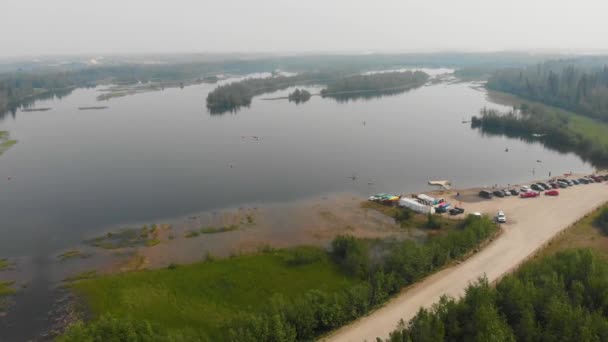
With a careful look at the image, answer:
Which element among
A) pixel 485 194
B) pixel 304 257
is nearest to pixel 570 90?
pixel 485 194

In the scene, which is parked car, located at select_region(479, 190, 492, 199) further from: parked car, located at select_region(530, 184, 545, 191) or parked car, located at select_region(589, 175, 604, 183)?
parked car, located at select_region(589, 175, 604, 183)

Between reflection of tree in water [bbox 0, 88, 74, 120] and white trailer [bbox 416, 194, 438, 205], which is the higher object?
reflection of tree in water [bbox 0, 88, 74, 120]

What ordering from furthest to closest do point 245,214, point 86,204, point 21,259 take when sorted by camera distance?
point 86,204 → point 245,214 → point 21,259

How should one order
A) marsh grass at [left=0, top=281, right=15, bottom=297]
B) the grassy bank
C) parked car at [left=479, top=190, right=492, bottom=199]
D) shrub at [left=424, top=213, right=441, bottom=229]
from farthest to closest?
the grassy bank
parked car at [left=479, top=190, right=492, bottom=199]
shrub at [left=424, top=213, right=441, bottom=229]
marsh grass at [left=0, top=281, right=15, bottom=297]

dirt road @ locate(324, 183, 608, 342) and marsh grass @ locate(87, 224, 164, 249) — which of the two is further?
marsh grass @ locate(87, 224, 164, 249)

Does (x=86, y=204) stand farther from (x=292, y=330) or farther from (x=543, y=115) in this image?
(x=543, y=115)

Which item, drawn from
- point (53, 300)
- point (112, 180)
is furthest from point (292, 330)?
point (112, 180)

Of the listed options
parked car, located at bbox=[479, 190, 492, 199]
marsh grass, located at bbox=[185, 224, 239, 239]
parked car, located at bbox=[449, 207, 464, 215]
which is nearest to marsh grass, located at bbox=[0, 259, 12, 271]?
marsh grass, located at bbox=[185, 224, 239, 239]
